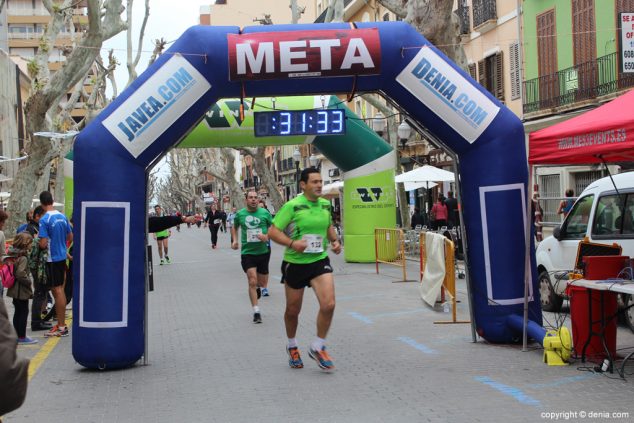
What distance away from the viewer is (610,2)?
77.4 ft

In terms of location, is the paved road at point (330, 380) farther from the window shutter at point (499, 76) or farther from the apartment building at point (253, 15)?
the apartment building at point (253, 15)

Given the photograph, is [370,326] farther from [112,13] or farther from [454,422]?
[112,13]

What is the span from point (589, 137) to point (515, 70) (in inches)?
922

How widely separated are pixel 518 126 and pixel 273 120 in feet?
9.53

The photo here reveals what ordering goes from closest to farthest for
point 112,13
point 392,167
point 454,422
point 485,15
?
point 454,422, point 112,13, point 392,167, point 485,15

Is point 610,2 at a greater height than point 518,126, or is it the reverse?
point 610,2

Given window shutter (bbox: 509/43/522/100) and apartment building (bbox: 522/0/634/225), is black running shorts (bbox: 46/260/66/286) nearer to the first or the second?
apartment building (bbox: 522/0/634/225)

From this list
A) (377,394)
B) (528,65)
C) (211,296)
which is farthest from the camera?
(528,65)

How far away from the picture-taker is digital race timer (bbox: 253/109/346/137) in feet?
34.4

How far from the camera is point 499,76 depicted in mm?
32500

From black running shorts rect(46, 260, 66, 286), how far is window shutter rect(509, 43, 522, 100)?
22.3 meters

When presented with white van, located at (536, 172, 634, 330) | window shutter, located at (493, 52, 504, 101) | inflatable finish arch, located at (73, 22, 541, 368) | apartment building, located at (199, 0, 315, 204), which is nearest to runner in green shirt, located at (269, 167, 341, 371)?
inflatable finish arch, located at (73, 22, 541, 368)

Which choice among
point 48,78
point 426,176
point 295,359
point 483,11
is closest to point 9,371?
point 295,359

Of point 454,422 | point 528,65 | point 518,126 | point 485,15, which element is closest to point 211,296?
point 518,126
